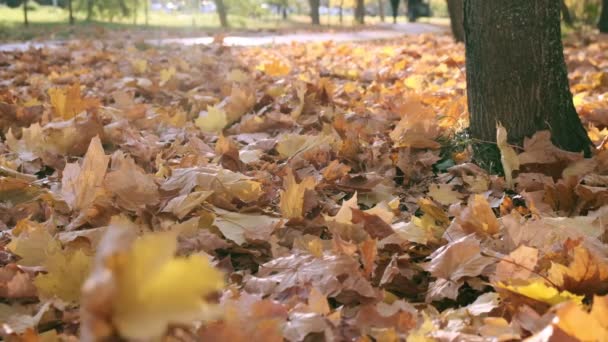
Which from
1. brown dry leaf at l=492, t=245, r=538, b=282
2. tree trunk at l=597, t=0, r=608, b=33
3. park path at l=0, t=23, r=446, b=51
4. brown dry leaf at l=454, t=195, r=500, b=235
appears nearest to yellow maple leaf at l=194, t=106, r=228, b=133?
brown dry leaf at l=454, t=195, r=500, b=235

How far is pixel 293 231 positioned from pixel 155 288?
1104mm

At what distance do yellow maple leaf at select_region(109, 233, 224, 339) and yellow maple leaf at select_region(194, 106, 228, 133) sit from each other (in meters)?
2.42

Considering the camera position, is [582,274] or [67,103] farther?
[67,103]

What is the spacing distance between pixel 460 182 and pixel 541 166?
0.29 meters

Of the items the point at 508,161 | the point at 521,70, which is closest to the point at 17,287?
the point at 508,161

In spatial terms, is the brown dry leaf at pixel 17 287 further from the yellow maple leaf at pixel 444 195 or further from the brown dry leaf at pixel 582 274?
Answer: the yellow maple leaf at pixel 444 195

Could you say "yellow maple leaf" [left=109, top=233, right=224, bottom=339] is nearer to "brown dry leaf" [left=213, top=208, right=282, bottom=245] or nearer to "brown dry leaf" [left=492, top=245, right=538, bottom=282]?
"brown dry leaf" [left=492, top=245, right=538, bottom=282]

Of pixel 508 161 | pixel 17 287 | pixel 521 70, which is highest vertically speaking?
pixel 521 70

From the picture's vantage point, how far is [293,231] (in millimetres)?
1721

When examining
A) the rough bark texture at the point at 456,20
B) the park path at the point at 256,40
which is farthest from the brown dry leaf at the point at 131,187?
the rough bark texture at the point at 456,20

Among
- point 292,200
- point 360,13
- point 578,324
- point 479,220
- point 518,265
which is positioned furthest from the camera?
point 360,13

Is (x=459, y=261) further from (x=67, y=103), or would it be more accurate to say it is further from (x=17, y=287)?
(x=67, y=103)

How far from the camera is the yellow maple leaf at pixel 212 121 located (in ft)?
9.94

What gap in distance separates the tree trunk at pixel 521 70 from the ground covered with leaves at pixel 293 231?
0.17 m
